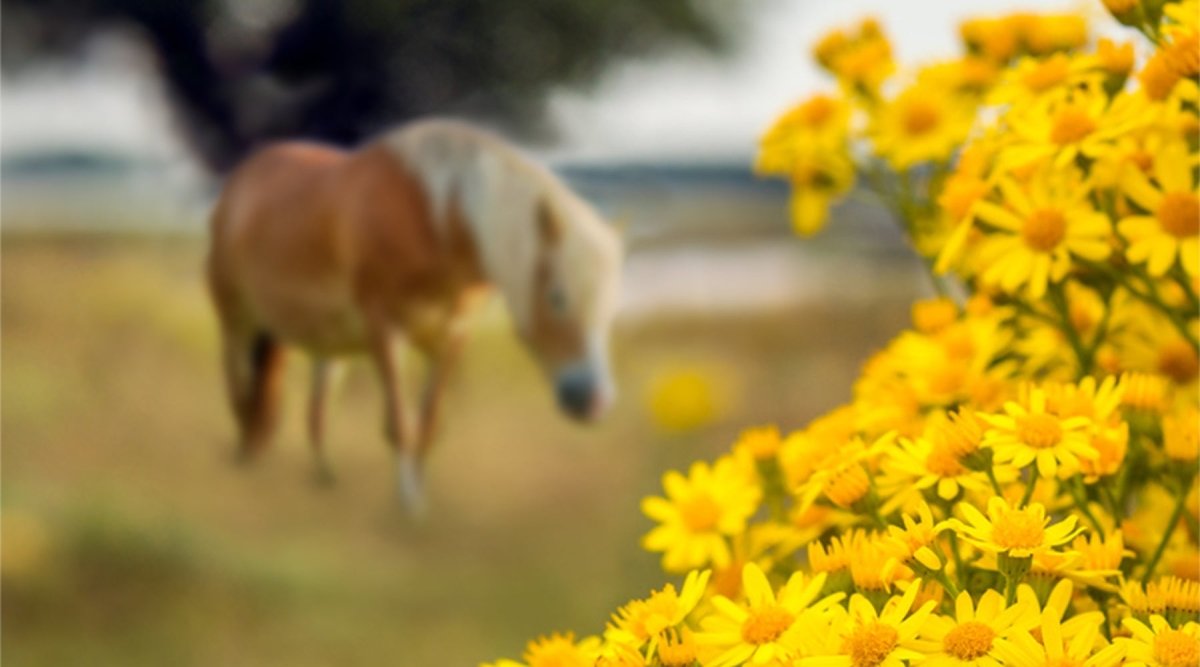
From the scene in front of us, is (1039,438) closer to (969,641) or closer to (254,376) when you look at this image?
(969,641)

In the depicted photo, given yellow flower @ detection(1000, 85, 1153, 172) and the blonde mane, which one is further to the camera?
the blonde mane

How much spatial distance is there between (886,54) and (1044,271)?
0.18 m

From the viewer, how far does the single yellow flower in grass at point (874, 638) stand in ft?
0.64

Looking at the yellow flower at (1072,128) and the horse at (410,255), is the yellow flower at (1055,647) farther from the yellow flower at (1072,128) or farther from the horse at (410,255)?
the horse at (410,255)

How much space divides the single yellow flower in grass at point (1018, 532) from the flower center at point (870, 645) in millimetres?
25

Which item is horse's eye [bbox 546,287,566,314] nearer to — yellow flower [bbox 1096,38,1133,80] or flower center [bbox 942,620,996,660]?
yellow flower [bbox 1096,38,1133,80]

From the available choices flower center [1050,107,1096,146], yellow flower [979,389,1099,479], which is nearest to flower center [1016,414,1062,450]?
yellow flower [979,389,1099,479]

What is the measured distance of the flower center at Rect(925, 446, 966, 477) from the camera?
25 centimetres

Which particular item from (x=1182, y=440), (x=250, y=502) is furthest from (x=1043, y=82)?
(x=250, y=502)

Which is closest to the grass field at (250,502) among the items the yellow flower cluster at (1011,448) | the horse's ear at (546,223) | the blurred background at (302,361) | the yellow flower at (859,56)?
the blurred background at (302,361)

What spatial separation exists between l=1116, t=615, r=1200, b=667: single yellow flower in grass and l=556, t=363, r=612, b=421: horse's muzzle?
1038 millimetres

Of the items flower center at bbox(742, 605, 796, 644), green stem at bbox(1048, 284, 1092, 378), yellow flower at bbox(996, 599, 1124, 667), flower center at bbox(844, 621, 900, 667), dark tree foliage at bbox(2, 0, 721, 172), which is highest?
dark tree foliage at bbox(2, 0, 721, 172)

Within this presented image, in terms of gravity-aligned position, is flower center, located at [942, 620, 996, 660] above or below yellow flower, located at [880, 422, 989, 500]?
below

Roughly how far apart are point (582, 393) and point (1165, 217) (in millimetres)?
967
